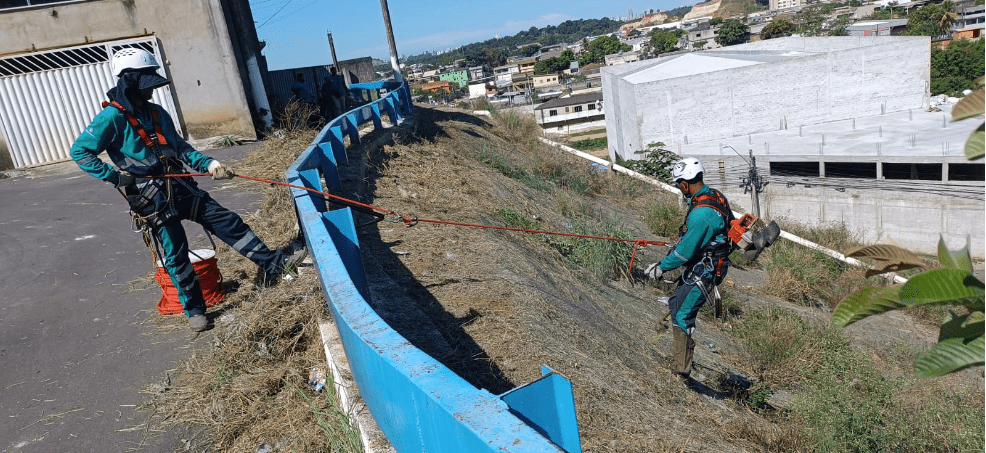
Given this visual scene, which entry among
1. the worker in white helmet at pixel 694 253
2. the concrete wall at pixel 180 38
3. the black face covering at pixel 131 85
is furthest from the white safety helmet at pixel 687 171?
the concrete wall at pixel 180 38

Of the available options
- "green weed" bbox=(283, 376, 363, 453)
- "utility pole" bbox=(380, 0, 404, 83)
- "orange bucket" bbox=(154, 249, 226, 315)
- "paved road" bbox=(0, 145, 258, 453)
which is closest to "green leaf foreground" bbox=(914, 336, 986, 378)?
"green weed" bbox=(283, 376, 363, 453)

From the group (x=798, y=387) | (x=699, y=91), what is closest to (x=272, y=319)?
(x=798, y=387)

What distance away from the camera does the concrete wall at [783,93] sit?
32.0 meters

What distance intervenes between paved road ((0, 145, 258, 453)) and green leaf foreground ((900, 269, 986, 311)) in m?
3.79

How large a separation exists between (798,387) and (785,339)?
38.4 inches

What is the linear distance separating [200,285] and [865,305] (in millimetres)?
5216

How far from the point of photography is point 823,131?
102ft

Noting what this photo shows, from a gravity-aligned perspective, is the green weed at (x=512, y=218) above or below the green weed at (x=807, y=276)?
above

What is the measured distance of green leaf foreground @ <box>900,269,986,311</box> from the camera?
1241 mm

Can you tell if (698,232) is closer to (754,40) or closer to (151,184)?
(151,184)

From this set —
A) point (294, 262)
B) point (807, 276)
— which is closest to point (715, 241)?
point (294, 262)

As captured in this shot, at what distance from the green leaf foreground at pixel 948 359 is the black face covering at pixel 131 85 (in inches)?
205

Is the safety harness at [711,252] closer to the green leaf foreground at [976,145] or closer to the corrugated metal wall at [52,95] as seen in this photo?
the green leaf foreground at [976,145]

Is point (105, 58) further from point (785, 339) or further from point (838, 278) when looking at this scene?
point (838, 278)
